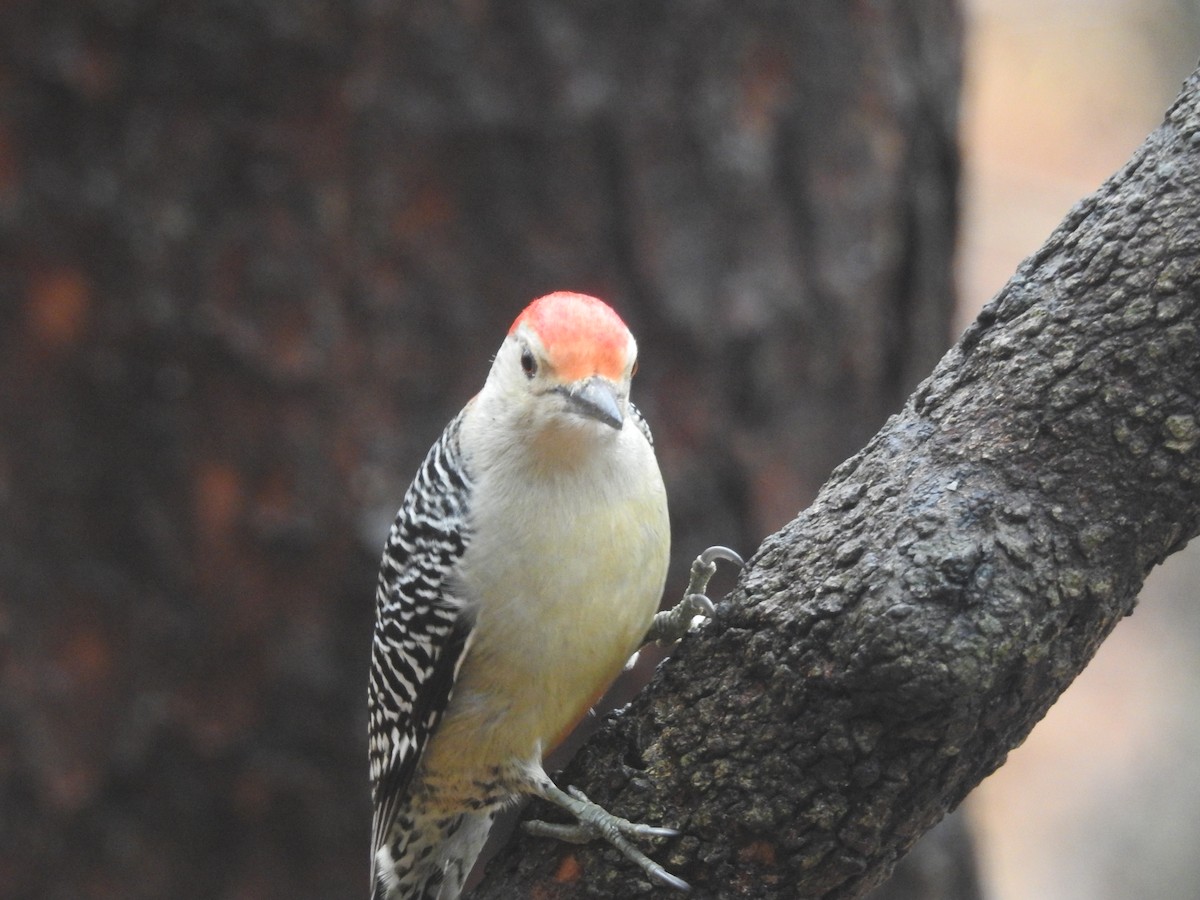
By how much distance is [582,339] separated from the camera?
11.4 feet

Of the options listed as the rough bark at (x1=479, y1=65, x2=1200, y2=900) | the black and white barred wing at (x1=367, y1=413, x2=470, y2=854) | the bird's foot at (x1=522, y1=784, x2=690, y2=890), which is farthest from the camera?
the black and white barred wing at (x1=367, y1=413, x2=470, y2=854)

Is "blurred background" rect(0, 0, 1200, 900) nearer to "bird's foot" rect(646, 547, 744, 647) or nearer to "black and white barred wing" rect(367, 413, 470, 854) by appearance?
"black and white barred wing" rect(367, 413, 470, 854)

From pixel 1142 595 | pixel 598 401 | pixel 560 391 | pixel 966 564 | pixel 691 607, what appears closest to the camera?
pixel 966 564

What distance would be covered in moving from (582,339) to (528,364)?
0.81 ft

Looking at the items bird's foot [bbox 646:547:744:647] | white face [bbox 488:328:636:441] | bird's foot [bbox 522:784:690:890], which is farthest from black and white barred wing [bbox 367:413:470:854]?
bird's foot [bbox 646:547:744:647]

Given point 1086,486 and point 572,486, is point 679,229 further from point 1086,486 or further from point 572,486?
point 1086,486

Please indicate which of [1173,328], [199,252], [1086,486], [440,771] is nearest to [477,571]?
[440,771]

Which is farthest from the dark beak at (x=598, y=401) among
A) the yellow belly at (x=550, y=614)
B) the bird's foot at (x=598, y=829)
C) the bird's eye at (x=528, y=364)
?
the bird's foot at (x=598, y=829)

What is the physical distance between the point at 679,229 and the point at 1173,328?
3.08 metres

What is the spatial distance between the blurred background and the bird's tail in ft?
3.77

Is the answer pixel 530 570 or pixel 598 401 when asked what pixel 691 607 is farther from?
pixel 598 401

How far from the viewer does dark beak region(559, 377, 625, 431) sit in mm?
3344

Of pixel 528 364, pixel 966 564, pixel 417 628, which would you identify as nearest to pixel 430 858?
pixel 417 628

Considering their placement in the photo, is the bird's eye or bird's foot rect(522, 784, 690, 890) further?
the bird's eye
